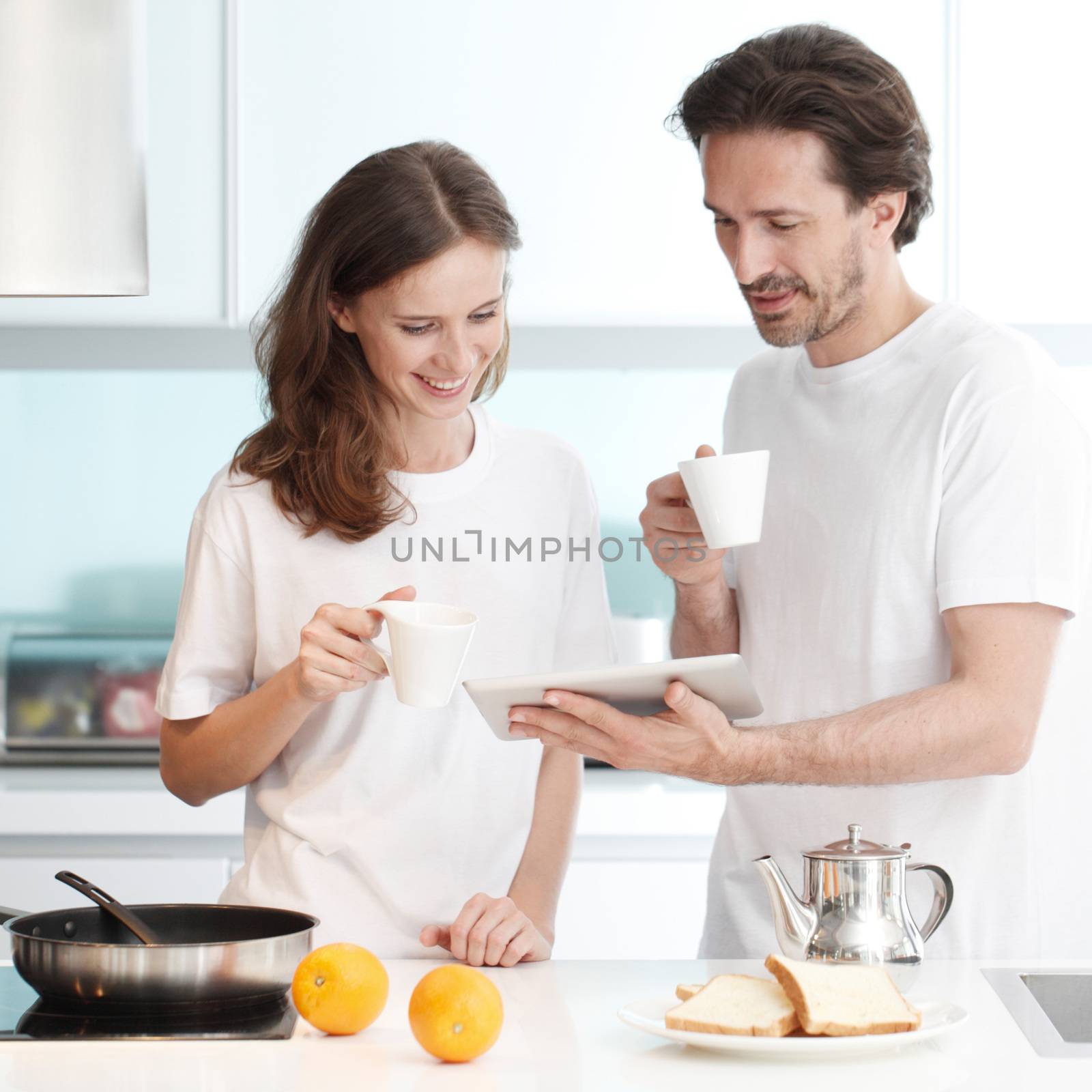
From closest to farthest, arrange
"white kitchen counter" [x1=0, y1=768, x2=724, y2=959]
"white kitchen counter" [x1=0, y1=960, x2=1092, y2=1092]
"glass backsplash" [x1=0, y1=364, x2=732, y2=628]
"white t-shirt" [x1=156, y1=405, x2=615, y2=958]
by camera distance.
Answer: "white kitchen counter" [x1=0, y1=960, x2=1092, y2=1092] → "white t-shirt" [x1=156, y1=405, x2=615, y2=958] → "white kitchen counter" [x1=0, y1=768, x2=724, y2=959] → "glass backsplash" [x1=0, y1=364, x2=732, y2=628]

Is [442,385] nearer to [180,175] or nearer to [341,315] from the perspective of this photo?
[341,315]

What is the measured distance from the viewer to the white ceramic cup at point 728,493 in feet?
4.49

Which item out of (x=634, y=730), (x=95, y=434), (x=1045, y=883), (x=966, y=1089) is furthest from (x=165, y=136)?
(x=966, y=1089)

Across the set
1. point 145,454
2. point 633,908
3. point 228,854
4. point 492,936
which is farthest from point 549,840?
point 145,454

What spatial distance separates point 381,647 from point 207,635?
0.29 metres

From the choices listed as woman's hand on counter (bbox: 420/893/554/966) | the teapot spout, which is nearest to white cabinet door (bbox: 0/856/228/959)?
woman's hand on counter (bbox: 420/893/554/966)

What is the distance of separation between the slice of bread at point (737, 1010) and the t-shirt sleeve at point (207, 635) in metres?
0.67

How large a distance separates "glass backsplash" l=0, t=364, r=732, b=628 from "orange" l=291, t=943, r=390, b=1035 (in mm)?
2178

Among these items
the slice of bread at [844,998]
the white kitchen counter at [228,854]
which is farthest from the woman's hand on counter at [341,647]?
the white kitchen counter at [228,854]

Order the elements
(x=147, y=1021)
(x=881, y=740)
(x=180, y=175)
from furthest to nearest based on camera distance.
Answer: (x=180, y=175)
(x=881, y=740)
(x=147, y=1021)

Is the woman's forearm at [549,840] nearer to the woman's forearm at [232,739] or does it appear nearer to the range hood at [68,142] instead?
the woman's forearm at [232,739]

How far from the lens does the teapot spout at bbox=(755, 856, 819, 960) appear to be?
116cm

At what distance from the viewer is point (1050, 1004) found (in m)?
1.23

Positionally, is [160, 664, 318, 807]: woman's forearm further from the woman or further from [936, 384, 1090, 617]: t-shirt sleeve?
[936, 384, 1090, 617]: t-shirt sleeve
